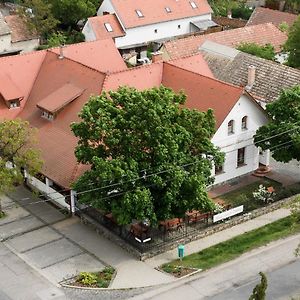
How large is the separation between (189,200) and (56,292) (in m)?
8.89

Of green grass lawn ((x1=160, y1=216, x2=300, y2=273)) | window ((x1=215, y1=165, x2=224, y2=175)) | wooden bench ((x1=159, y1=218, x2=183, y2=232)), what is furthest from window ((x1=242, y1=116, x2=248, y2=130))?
wooden bench ((x1=159, y1=218, x2=183, y2=232))

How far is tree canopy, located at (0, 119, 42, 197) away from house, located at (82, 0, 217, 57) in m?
33.6

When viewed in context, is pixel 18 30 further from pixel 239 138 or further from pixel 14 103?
pixel 239 138

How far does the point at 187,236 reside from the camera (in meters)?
43.0

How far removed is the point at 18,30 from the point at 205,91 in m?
34.3

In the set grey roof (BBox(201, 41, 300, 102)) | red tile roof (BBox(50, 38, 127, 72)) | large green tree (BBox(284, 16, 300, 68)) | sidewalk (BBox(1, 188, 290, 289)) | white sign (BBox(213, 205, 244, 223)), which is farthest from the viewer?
large green tree (BBox(284, 16, 300, 68))

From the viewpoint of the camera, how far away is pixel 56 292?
38062 mm

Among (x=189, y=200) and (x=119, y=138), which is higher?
(x=119, y=138)

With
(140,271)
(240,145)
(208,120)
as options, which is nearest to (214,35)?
(240,145)

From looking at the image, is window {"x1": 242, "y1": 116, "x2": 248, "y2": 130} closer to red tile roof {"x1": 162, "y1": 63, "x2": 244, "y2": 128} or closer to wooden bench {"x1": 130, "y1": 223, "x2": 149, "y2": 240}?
red tile roof {"x1": 162, "y1": 63, "x2": 244, "y2": 128}

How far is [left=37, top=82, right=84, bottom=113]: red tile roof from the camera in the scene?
48.8 m

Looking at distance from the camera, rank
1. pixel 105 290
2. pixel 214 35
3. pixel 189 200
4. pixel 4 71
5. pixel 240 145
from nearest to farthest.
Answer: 1. pixel 105 290
2. pixel 189 200
3. pixel 240 145
4. pixel 4 71
5. pixel 214 35

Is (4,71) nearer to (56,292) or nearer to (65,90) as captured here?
(65,90)

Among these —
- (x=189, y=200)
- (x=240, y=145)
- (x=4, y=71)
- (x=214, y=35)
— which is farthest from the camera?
(x=214, y=35)
